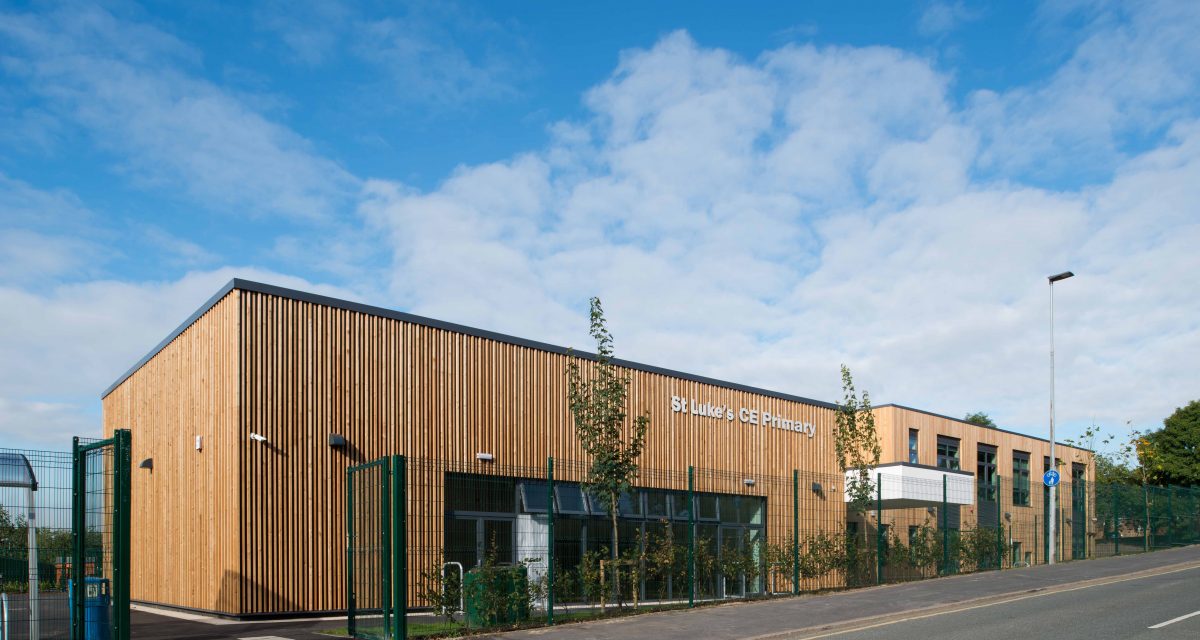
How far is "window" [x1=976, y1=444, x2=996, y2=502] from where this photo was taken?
38594mm

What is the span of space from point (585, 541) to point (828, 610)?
4.64 meters

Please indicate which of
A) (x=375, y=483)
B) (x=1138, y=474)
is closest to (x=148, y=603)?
(x=375, y=483)

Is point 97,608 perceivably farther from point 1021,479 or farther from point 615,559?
point 1021,479

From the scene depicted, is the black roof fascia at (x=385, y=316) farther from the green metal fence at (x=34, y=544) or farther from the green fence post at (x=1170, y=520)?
the green fence post at (x=1170, y=520)

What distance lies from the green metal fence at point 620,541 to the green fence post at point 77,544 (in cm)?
385

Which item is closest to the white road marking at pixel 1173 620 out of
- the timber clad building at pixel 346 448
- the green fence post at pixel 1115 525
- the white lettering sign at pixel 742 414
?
the timber clad building at pixel 346 448

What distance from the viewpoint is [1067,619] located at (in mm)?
14086

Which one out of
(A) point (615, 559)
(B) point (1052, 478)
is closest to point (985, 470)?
(B) point (1052, 478)

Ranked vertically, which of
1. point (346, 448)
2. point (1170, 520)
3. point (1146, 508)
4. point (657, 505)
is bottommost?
point (1170, 520)

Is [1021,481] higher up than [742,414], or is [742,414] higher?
[742,414]

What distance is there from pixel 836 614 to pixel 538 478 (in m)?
8.11

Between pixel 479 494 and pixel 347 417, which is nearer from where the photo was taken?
pixel 347 417

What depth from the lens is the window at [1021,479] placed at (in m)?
40.9

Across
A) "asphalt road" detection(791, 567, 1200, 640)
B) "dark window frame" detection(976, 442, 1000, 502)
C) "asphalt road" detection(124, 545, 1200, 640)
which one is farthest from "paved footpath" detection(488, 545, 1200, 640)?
"dark window frame" detection(976, 442, 1000, 502)
